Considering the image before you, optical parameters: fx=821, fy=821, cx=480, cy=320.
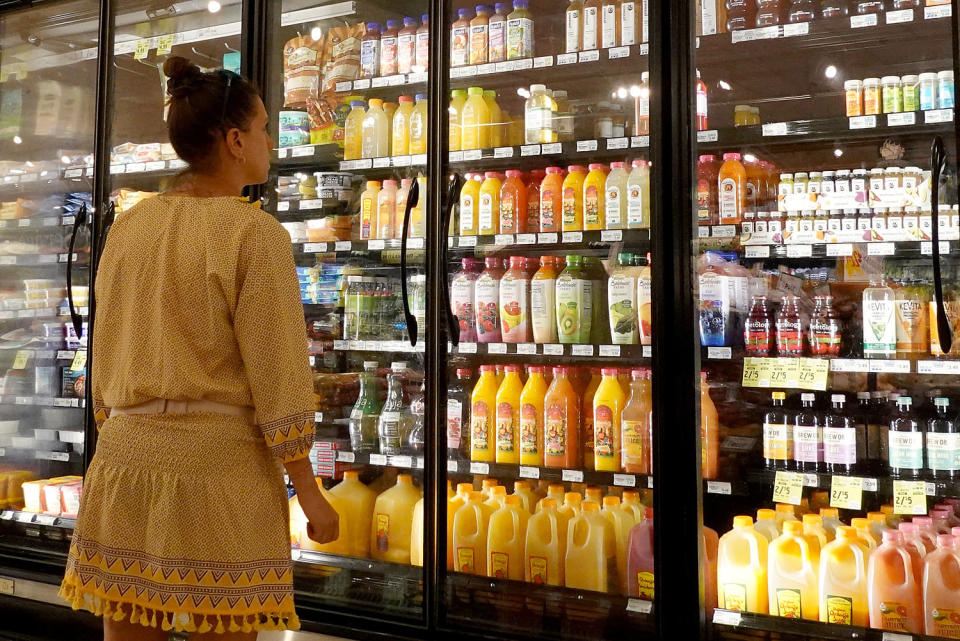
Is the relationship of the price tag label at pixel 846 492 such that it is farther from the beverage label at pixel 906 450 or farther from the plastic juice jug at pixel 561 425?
the plastic juice jug at pixel 561 425

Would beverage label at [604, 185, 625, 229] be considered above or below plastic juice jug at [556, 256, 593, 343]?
above

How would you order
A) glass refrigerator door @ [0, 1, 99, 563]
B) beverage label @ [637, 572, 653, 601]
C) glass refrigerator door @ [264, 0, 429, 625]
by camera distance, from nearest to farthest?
beverage label @ [637, 572, 653, 601] < glass refrigerator door @ [264, 0, 429, 625] < glass refrigerator door @ [0, 1, 99, 563]

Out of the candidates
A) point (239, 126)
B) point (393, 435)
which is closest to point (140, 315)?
point (239, 126)

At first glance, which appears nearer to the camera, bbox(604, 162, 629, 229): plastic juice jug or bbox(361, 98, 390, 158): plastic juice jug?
bbox(604, 162, 629, 229): plastic juice jug

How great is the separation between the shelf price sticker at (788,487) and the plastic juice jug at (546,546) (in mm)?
688

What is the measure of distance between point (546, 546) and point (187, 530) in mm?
1318

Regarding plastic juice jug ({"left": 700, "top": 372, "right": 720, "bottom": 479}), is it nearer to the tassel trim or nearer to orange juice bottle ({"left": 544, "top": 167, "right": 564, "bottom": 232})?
orange juice bottle ({"left": 544, "top": 167, "right": 564, "bottom": 232})

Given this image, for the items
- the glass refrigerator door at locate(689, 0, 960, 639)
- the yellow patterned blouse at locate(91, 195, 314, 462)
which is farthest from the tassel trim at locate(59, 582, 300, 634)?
the glass refrigerator door at locate(689, 0, 960, 639)

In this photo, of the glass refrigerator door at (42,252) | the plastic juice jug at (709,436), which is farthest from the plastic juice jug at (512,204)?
the glass refrigerator door at (42,252)

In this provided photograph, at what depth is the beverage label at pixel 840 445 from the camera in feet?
7.68

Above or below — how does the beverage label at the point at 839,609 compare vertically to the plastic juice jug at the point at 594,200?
below

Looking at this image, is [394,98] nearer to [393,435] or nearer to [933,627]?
[393,435]

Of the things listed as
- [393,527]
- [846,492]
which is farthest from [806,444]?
[393,527]

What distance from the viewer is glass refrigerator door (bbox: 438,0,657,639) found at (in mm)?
2521
